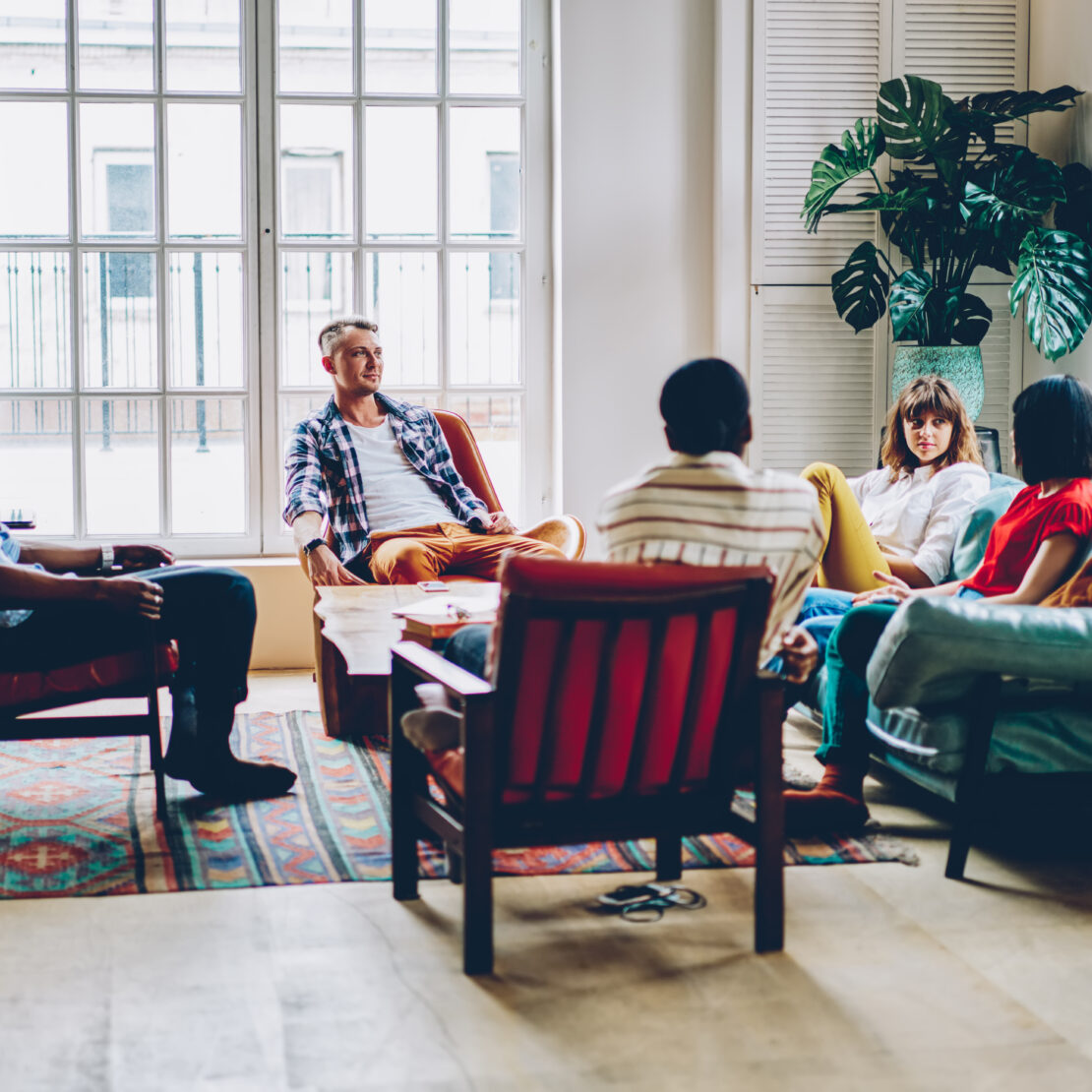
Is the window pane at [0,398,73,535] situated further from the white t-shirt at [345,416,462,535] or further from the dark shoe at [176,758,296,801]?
the dark shoe at [176,758,296,801]

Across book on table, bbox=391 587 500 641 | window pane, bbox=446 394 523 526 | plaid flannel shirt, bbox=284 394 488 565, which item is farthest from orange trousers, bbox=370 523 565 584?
window pane, bbox=446 394 523 526

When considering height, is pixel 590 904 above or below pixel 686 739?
below

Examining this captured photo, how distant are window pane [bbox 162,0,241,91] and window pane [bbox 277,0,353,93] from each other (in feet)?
0.58

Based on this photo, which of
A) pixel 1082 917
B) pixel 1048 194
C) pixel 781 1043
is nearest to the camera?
pixel 781 1043

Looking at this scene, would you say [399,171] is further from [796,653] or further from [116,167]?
[796,653]

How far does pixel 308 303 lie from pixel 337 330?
0.50 metres

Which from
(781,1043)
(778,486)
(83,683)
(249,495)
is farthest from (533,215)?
(781,1043)

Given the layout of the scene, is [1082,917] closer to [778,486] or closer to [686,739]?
[686,739]

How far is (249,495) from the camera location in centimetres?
495

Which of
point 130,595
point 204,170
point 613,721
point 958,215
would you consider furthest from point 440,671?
point 204,170

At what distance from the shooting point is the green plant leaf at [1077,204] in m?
4.51

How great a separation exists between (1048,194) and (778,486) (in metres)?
2.76

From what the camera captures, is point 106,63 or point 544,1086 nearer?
point 544,1086

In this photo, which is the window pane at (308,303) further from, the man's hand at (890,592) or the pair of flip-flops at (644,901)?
the pair of flip-flops at (644,901)
